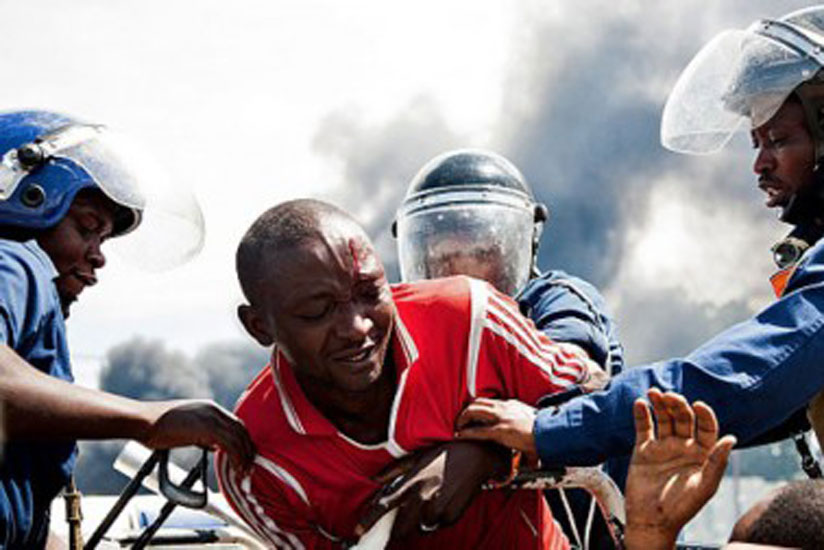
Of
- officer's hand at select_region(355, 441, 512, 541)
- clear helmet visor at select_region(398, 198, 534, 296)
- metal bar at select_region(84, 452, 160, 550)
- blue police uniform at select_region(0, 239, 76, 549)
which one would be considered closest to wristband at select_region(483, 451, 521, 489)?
officer's hand at select_region(355, 441, 512, 541)

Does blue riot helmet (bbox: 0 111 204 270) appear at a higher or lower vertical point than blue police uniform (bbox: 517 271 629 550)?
higher

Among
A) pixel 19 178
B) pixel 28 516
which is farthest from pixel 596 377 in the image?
pixel 19 178

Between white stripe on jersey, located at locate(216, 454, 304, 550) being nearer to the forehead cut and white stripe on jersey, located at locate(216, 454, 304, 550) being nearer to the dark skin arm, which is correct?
the dark skin arm

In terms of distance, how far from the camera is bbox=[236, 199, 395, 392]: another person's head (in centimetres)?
304

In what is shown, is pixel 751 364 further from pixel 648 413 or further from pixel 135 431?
pixel 135 431

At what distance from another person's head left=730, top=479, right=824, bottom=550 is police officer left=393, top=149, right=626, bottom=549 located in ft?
5.71

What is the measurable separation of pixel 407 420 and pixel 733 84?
172cm

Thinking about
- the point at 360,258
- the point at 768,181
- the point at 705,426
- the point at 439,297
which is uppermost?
the point at 768,181

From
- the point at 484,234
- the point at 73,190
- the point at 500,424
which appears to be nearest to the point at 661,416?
the point at 500,424

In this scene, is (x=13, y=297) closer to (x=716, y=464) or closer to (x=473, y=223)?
(x=716, y=464)

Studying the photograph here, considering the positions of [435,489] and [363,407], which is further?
[363,407]

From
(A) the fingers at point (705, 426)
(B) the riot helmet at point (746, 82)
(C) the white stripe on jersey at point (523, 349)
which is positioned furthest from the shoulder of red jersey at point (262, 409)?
(B) the riot helmet at point (746, 82)

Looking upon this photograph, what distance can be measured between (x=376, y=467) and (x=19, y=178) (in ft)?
4.87

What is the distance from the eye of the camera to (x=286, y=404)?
3.25 metres
